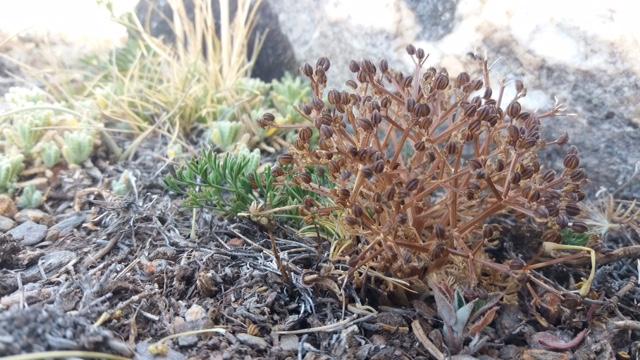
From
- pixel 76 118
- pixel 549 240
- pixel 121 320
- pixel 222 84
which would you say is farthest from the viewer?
pixel 222 84

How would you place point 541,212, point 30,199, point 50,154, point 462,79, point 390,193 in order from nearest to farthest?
point 541,212, point 390,193, point 462,79, point 30,199, point 50,154

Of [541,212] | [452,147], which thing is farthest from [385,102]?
[541,212]

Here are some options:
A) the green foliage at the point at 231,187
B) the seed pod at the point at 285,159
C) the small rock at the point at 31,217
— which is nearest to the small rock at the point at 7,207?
the small rock at the point at 31,217

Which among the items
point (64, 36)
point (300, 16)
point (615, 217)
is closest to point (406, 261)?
point (615, 217)

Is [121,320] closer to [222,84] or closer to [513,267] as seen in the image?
[513,267]

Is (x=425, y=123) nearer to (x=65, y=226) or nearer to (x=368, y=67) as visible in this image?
(x=368, y=67)

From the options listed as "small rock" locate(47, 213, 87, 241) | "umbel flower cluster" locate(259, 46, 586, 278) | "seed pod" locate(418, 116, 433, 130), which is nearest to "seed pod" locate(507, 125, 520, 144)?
"umbel flower cluster" locate(259, 46, 586, 278)
